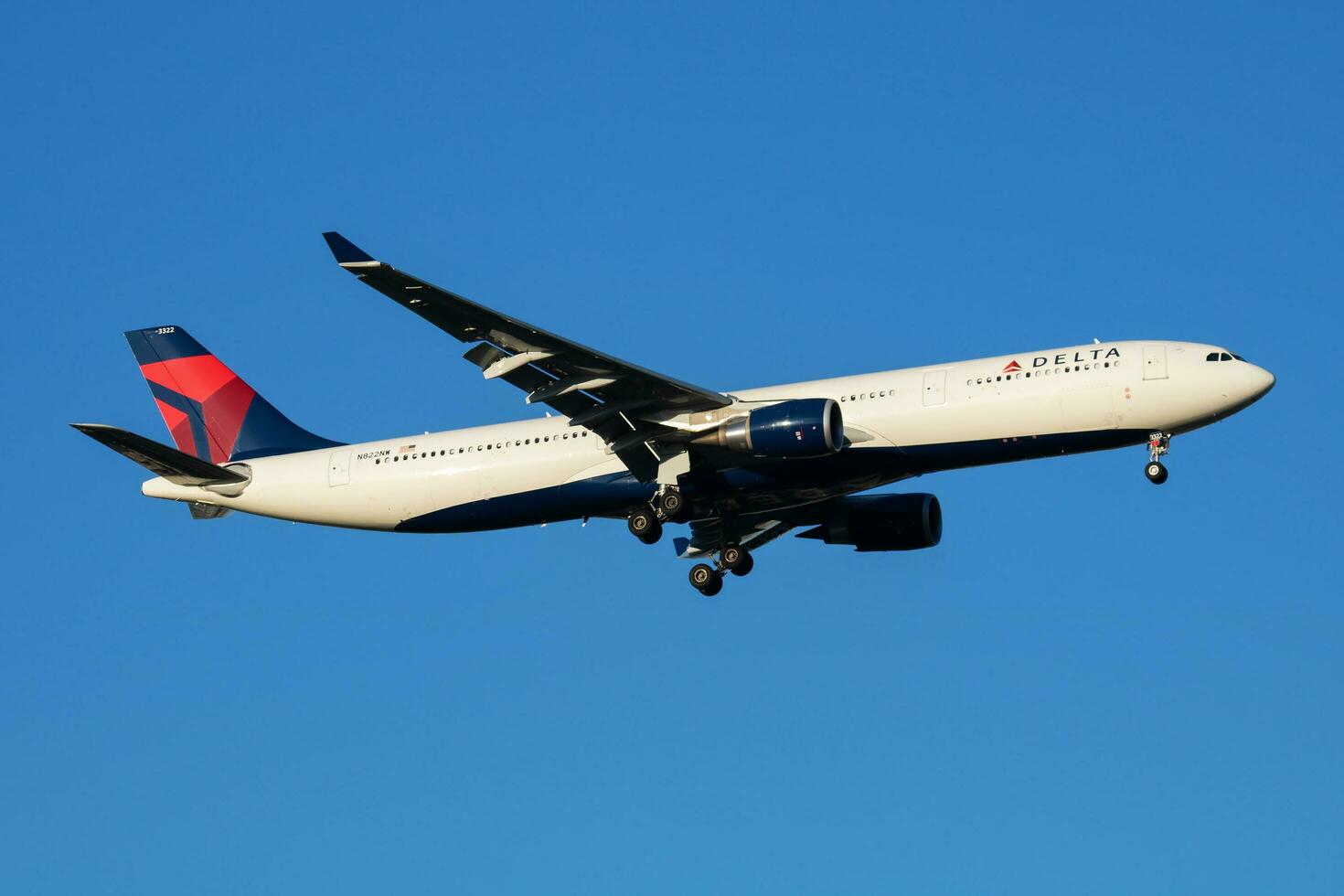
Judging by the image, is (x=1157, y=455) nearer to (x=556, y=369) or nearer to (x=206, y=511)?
(x=556, y=369)

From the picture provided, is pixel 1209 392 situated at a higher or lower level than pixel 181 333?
lower

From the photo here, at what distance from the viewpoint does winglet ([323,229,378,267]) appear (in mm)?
38250

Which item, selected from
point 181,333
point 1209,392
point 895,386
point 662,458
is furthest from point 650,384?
point 181,333

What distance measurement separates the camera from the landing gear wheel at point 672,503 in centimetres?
4441

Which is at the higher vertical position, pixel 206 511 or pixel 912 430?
pixel 912 430

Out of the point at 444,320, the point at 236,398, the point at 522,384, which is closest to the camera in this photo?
the point at 444,320

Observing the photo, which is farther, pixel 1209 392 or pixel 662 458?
pixel 662 458

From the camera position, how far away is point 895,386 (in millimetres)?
43469

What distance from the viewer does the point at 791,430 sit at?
41.7 metres

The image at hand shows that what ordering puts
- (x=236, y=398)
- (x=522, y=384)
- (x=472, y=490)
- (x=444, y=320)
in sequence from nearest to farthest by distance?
1. (x=444, y=320)
2. (x=522, y=384)
3. (x=472, y=490)
4. (x=236, y=398)

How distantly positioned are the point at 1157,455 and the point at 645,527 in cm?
1231

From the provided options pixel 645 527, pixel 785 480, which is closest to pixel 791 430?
pixel 785 480

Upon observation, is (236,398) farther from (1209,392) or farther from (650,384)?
(1209,392)

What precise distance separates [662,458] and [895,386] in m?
5.92
